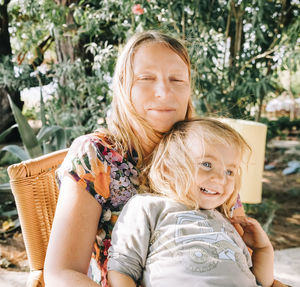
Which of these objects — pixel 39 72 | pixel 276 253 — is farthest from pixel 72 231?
pixel 39 72

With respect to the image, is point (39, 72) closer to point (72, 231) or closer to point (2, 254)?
point (2, 254)

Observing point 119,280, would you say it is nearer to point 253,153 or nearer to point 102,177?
point 102,177

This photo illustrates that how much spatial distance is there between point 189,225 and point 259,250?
362 millimetres

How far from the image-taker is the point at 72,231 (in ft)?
3.34

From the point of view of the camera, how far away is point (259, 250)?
1.25 m

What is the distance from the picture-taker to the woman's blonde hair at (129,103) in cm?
126

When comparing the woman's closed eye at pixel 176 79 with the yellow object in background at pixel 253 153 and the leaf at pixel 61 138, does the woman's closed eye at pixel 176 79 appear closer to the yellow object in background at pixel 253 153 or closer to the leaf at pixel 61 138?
the yellow object in background at pixel 253 153

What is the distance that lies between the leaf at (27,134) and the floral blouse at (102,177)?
1593mm

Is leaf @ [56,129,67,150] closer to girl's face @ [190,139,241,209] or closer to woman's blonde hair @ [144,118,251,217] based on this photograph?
woman's blonde hair @ [144,118,251,217]

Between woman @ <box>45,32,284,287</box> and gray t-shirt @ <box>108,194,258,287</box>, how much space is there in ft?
0.35

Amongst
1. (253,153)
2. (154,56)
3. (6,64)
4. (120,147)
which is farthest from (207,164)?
(6,64)

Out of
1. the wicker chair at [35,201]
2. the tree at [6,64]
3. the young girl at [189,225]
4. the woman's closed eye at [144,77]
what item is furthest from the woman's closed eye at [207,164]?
the tree at [6,64]

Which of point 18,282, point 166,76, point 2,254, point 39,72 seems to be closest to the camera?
point 166,76

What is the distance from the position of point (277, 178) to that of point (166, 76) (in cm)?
425
